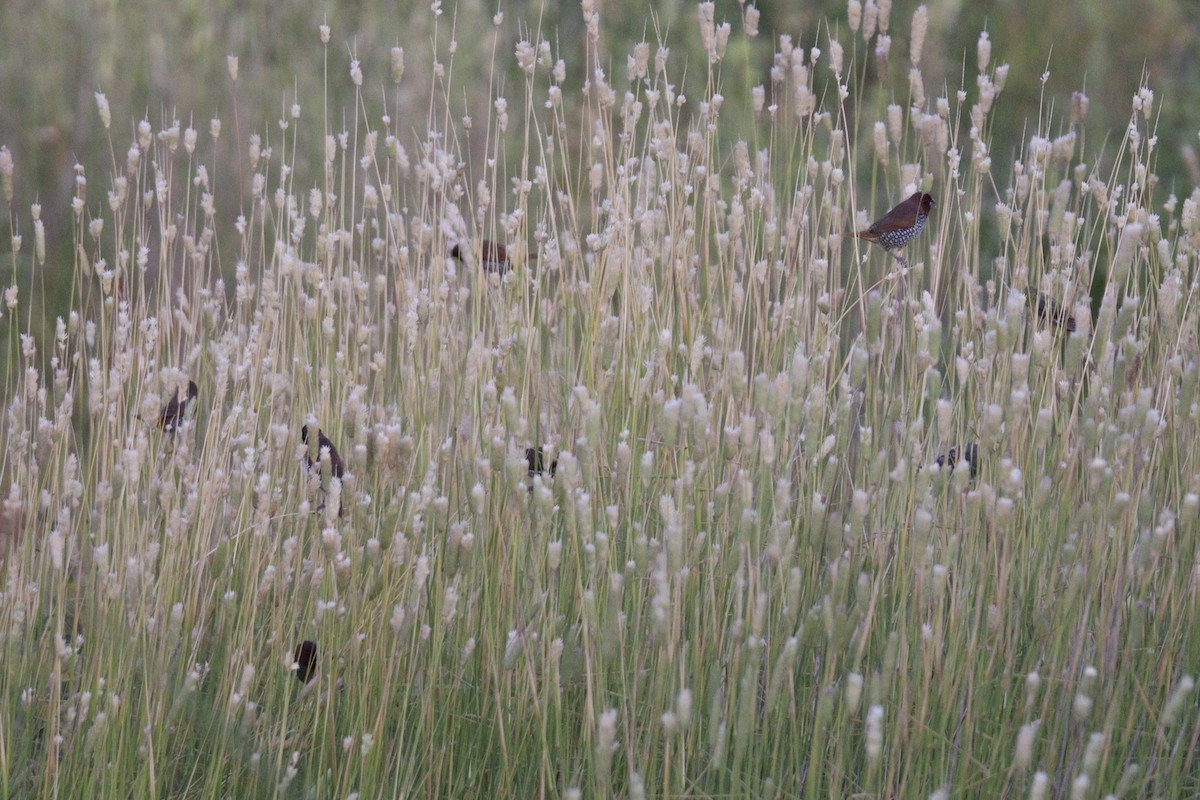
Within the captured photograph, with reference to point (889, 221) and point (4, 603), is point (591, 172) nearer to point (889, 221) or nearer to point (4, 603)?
point (889, 221)

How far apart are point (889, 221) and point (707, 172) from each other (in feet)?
1.92

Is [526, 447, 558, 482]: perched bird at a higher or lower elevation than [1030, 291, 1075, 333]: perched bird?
lower

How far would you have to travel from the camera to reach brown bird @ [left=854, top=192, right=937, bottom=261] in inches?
97.2

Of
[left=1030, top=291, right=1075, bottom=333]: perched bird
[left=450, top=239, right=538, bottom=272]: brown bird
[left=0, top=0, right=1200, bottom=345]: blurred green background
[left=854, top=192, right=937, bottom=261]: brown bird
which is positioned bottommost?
[left=1030, top=291, right=1075, bottom=333]: perched bird

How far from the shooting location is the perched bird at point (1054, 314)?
2.29 meters

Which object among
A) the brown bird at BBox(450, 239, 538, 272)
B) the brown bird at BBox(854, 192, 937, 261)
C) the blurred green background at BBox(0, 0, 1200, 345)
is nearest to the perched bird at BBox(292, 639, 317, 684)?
the brown bird at BBox(450, 239, 538, 272)

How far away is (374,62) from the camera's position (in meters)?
5.39

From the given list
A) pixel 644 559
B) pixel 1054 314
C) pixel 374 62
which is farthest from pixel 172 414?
pixel 374 62

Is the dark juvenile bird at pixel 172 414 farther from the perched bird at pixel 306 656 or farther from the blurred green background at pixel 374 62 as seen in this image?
the blurred green background at pixel 374 62

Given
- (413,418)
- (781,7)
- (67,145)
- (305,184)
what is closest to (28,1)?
(67,145)

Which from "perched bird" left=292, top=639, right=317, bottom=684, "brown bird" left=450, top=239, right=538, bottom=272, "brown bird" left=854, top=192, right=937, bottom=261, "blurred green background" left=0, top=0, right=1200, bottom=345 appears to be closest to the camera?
"perched bird" left=292, top=639, right=317, bottom=684

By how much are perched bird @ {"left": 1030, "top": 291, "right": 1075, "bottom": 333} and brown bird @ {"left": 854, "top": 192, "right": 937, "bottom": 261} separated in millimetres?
270

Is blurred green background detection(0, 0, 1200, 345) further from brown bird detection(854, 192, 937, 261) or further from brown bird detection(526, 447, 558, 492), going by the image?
brown bird detection(526, 447, 558, 492)

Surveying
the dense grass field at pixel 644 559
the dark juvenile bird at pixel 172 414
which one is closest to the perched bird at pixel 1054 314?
the dense grass field at pixel 644 559
